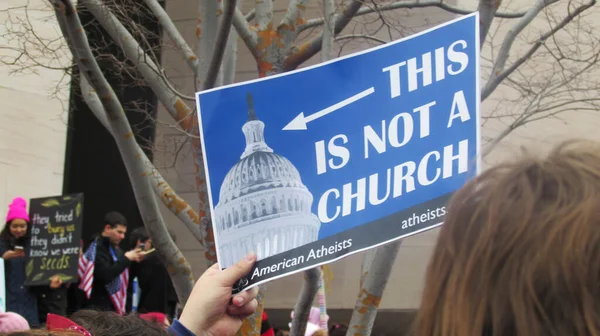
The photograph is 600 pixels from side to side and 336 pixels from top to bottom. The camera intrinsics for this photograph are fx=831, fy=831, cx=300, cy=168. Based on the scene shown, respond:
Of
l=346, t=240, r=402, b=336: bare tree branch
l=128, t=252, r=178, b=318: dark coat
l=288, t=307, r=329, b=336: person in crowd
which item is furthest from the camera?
l=128, t=252, r=178, b=318: dark coat

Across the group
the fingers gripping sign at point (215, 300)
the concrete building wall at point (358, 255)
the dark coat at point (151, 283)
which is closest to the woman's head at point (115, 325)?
the fingers gripping sign at point (215, 300)

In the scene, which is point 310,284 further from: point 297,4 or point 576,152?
point 576,152

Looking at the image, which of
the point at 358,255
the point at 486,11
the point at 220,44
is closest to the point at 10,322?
the point at 220,44

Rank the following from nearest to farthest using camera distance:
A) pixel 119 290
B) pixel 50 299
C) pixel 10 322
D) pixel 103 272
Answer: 1. pixel 10 322
2. pixel 50 299
3. pixel 103 272
4. pixel 119 290

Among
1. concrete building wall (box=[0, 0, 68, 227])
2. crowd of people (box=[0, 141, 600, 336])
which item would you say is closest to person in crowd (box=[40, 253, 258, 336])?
crowd of people (box=[0, 141, 600, 336])

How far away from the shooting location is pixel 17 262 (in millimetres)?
6629

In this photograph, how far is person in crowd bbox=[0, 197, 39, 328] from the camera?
6.57 metres

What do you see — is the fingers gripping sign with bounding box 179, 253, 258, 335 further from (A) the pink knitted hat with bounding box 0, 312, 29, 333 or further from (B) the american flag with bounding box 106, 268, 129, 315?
(B) the american flag with bounding box 106, 268, 129, 315

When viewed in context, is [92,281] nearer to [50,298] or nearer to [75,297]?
[75,297]

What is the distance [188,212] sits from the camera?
4711 millimetres

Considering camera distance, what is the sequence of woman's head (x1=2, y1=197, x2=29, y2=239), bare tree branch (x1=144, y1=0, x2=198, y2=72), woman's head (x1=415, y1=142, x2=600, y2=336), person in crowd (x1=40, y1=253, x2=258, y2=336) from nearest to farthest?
woman's head (x1=415, y1=142, x2=600, y2=336)
person in crowd (x1=40, y1=253, x2=258, y2=336)
bare tree branch (x1=144, y1=0, x2=198, y2=72)
woman's head (x1=2, y1=197, x2=29, y2=239)

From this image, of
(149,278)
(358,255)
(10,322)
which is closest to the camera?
(10,322)

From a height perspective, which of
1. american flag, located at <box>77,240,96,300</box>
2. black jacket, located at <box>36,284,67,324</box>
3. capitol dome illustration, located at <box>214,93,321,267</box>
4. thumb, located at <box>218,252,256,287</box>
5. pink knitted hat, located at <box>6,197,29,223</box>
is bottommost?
black jacket, located at <box>36,284,67,324</box>

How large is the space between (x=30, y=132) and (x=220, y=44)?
253 inches
